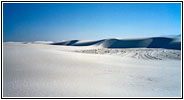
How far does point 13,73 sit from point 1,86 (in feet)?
3.67

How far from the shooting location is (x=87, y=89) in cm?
423

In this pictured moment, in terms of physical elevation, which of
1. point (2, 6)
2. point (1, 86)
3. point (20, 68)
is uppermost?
point (2, 6)

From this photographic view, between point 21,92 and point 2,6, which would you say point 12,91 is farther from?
point 2,6

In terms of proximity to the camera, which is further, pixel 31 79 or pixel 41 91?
pixel 31 79

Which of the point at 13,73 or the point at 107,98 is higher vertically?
the point at 13,73

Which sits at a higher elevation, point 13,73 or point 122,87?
point 13,73

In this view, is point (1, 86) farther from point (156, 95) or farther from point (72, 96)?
point (156, 95)

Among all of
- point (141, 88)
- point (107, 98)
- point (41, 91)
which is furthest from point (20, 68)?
point (141, 88)

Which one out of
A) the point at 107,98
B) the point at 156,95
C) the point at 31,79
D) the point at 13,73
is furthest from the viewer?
the point at 13,73

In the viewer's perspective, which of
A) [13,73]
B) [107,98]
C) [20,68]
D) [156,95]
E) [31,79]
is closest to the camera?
[107,98]

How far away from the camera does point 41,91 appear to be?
397cm

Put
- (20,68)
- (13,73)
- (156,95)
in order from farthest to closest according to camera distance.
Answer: (20,68) < (13,73) < (156,95)

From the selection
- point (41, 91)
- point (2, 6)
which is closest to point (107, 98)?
point (41, 91)

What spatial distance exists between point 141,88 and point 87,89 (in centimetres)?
188
